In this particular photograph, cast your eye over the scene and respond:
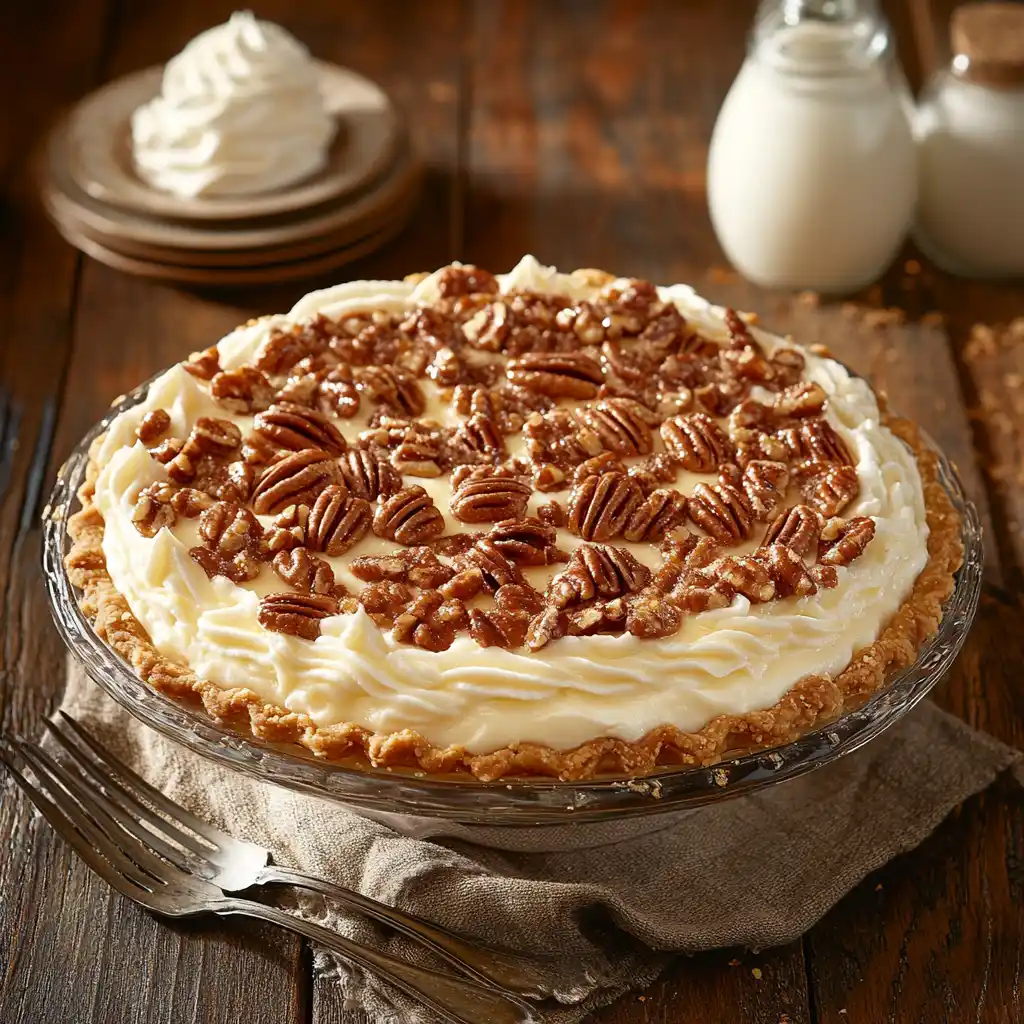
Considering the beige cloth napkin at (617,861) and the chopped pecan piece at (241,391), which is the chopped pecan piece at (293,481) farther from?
the beige cloth napkin at (617,861)

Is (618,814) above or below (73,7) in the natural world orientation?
above

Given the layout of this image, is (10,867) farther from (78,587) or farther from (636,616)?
(636,616)

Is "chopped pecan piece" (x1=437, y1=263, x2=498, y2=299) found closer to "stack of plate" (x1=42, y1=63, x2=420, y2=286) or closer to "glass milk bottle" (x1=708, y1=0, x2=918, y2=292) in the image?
"stack of plate" (x1=42, y1=63, x2=420, y2=286)

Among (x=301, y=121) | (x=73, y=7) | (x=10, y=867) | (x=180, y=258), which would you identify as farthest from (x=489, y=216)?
(x=10, y=867)

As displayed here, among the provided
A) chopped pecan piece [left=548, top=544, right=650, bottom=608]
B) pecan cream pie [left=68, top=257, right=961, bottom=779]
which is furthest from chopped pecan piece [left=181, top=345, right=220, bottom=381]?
chopped pecan piece [left=548, top=544, right=650, bottom=608]

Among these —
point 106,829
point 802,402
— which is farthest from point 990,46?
point 106,829

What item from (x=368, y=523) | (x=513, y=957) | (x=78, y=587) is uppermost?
(x=368, y=523)

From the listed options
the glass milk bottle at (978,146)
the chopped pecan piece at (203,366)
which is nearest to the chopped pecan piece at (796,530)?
the chopped pecan piece at (203,366)
